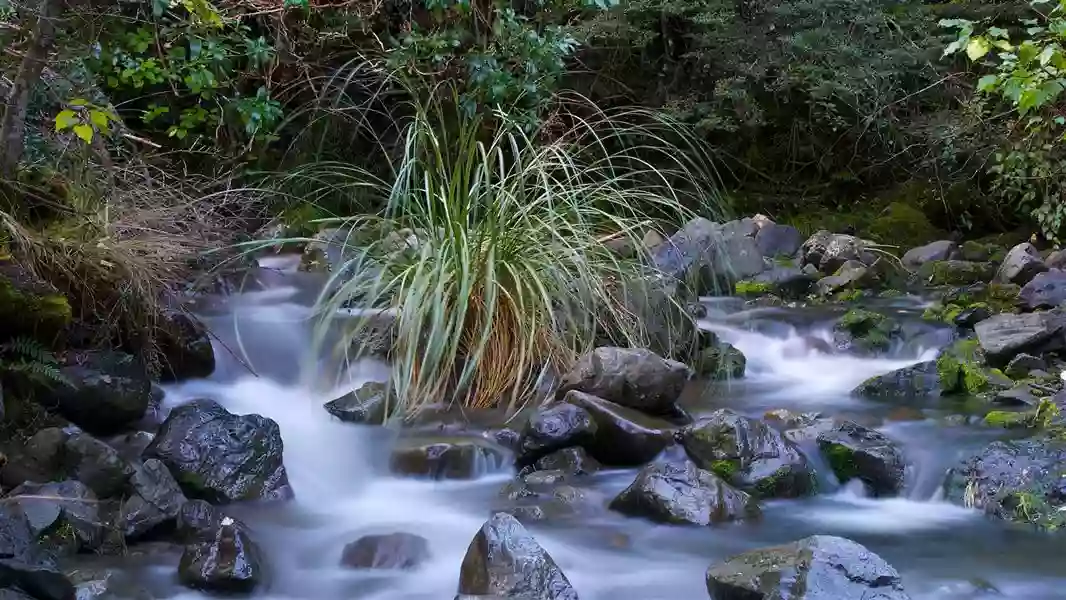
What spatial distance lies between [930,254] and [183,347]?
554cm

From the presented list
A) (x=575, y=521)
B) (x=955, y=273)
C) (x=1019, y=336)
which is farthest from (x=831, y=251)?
(x=575, y=521)

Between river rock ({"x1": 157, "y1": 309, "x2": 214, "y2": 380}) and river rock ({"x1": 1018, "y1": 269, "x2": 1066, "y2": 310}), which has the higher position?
river rock ({"x1": 1018, "y1": 269, "x2": 1066, "y2": 310})

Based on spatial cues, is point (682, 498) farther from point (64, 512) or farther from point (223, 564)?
point (64, 512)

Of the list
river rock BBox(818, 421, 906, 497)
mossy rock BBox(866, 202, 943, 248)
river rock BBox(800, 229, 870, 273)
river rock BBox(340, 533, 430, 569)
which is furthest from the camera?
mossy rock BBox(866, 202, 943, 248)

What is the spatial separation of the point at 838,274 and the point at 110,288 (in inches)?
188

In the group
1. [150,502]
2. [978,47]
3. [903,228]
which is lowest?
[150,502]

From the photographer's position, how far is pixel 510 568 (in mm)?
2613

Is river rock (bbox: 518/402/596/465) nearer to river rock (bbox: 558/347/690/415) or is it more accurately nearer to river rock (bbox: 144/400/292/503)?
river rock (bbox: 558/347/690/415)

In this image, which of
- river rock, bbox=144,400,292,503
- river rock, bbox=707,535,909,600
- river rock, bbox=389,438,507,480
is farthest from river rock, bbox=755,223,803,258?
river rock, bbox=707,535,909,600

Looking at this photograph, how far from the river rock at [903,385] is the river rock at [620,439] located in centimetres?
139

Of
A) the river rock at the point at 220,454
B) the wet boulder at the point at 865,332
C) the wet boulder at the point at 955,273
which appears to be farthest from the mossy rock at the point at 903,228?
the river rock at the point at 220,454

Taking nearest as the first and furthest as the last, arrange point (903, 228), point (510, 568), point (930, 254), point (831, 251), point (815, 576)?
point (815, 576)
point (510, 568)
point (831, 251)
point (930, 254)
point (903, 228)

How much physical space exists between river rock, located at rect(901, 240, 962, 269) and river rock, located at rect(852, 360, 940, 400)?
291 cm

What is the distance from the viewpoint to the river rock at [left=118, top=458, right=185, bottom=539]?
2.98m
